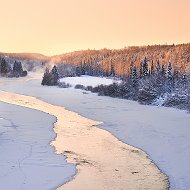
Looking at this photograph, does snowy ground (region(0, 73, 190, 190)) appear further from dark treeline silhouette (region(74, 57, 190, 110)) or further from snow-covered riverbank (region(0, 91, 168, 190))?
→ dark treeline silhouette (region(74, 57, 190, 110))

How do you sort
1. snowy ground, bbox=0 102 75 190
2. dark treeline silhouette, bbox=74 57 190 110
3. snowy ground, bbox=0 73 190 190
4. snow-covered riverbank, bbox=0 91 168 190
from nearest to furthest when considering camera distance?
snowy ground, bbox=0 102 75 190
snow-covered riverbank, bbox=0 91 168 190
snowy ground, bbox=0 73 190 190
dark treeline silhouette, bbox=74 57 190 110

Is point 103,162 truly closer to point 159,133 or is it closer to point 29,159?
point 29,159

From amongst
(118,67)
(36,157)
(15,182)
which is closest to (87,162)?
(36,157)

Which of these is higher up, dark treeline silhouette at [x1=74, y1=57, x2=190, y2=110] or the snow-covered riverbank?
dark treeline silhouette at [x1=74, y1=57, x2=190, y2=110]

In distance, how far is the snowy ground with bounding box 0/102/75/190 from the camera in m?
17.1

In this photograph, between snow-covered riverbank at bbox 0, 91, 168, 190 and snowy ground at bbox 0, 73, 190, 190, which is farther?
snowy ground at bbox 0, 73, 190, 190

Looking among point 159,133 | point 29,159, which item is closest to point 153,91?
point 159,133

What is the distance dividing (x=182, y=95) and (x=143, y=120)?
56.1ft

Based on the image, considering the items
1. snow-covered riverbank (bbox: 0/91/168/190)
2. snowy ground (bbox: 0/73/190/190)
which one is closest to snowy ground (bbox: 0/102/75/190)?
snow-covered riverbank (bbox: 0/91/168/190)

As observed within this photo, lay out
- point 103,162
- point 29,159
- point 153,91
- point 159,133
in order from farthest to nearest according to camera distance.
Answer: point 153,91, point 159,133, point 103,162, point 29,159

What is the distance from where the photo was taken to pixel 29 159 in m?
20.6

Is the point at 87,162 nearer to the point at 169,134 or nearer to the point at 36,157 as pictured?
the point at 36,157

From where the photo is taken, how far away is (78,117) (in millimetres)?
39125

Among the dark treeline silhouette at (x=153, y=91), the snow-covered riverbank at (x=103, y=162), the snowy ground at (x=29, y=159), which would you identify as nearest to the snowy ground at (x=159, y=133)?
the snow-covered riverbank at (x=103, y=162)
